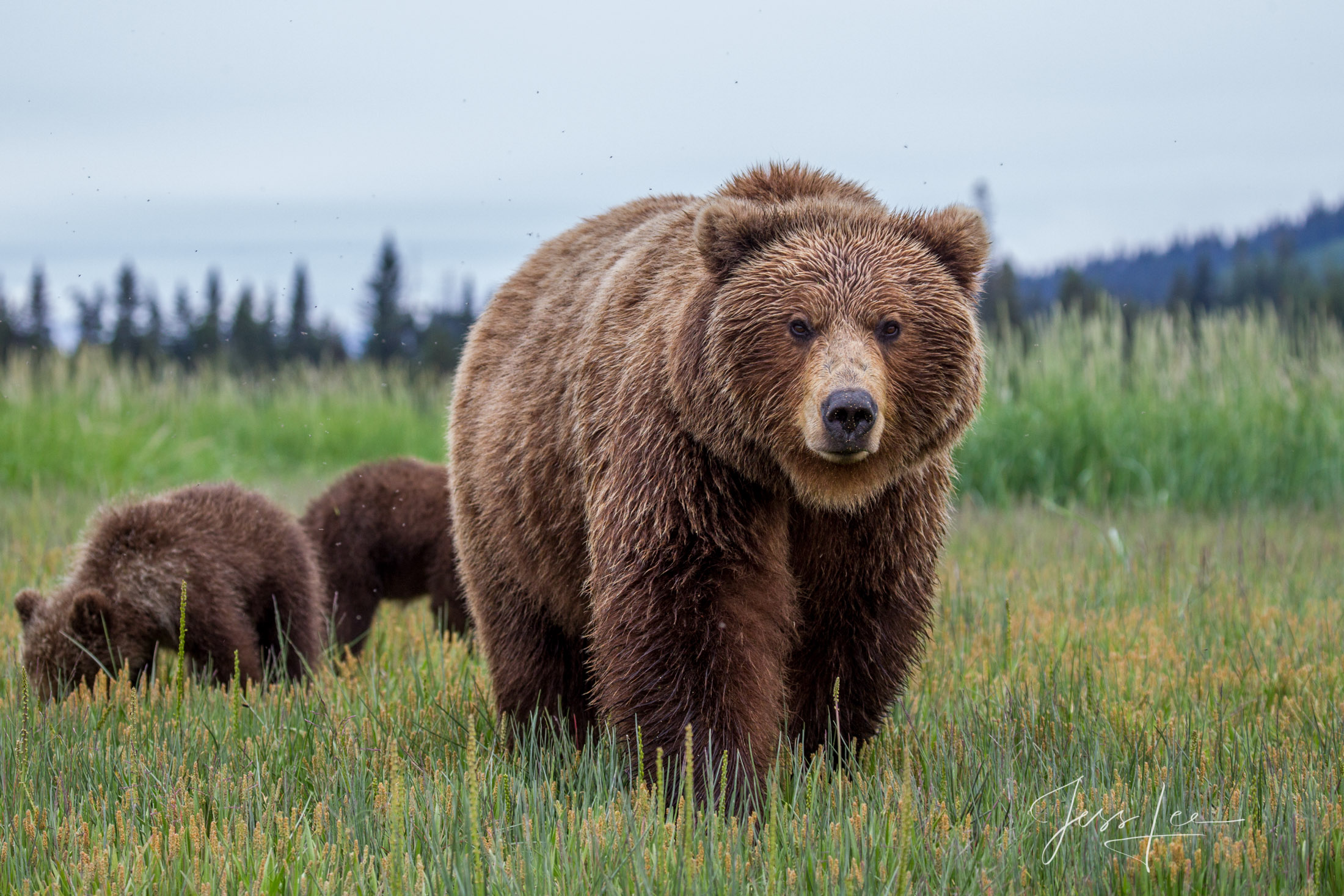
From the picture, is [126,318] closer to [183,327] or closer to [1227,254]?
[183,327]

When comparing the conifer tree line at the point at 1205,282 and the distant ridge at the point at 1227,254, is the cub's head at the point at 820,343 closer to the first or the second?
the conifer tree line at the point at 1205,282

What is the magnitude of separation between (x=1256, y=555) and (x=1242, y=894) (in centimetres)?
536

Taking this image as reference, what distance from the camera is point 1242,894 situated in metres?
2.96

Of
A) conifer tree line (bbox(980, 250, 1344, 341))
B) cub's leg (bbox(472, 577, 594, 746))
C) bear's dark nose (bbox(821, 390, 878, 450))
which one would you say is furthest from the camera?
conifer tree line (bbox(980, 250, 1344, 341))

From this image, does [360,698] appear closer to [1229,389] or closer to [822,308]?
[822,308]

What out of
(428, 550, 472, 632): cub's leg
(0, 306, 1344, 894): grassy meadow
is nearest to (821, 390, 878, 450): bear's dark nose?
(0, 306, 1344, 894): grassy meadow

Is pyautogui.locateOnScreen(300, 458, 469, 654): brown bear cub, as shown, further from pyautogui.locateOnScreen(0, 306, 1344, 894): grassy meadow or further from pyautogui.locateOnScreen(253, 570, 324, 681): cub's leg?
pyautogui.locateOnScreen(253, 570, 324, 681): cub's leg

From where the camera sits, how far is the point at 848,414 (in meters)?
3.44

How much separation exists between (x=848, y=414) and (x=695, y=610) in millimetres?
720

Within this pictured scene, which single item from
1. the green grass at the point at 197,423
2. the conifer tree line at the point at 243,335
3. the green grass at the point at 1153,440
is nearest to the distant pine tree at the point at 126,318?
the conifer tree line at the point at 243,335
